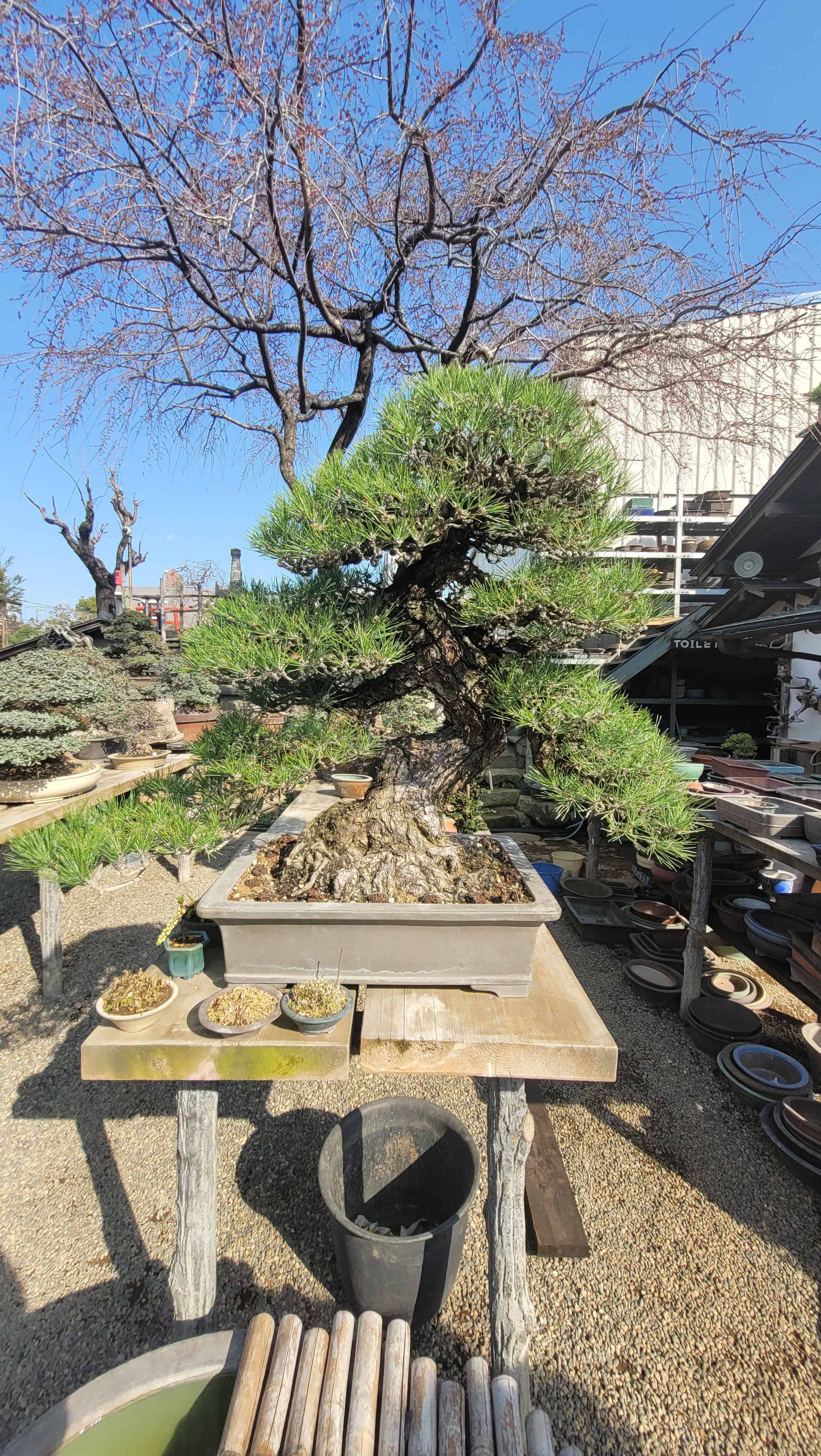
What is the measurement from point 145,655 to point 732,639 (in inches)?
296

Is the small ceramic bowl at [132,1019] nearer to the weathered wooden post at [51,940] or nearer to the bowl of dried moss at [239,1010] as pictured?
the bowl of dried moss at [239,1010]

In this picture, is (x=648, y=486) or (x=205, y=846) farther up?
(x=648, y=486)

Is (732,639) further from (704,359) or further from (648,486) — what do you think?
(648,486)

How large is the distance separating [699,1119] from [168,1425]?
7.75ft

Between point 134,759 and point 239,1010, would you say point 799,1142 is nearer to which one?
point 239,1010

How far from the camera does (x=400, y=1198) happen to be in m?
1.95

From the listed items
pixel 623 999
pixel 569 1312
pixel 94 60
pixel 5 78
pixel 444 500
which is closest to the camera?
pixel 444 500

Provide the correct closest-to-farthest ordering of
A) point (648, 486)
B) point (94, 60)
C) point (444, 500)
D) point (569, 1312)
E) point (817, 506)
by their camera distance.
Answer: point (444, 500), point (569, 1312), point (94, 60), point (817, 506), point (648, 486)

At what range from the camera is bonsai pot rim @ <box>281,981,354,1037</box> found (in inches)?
46.1

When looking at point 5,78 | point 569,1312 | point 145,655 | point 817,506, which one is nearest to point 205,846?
point 569,1312

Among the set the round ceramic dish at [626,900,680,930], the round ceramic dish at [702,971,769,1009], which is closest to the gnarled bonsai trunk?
the round ceramic dish at [702,971,769,1009]

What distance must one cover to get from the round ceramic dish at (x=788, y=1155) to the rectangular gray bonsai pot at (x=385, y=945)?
1.81 metres

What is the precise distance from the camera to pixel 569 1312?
175 cm

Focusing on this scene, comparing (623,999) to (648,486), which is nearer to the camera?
(623,999)
